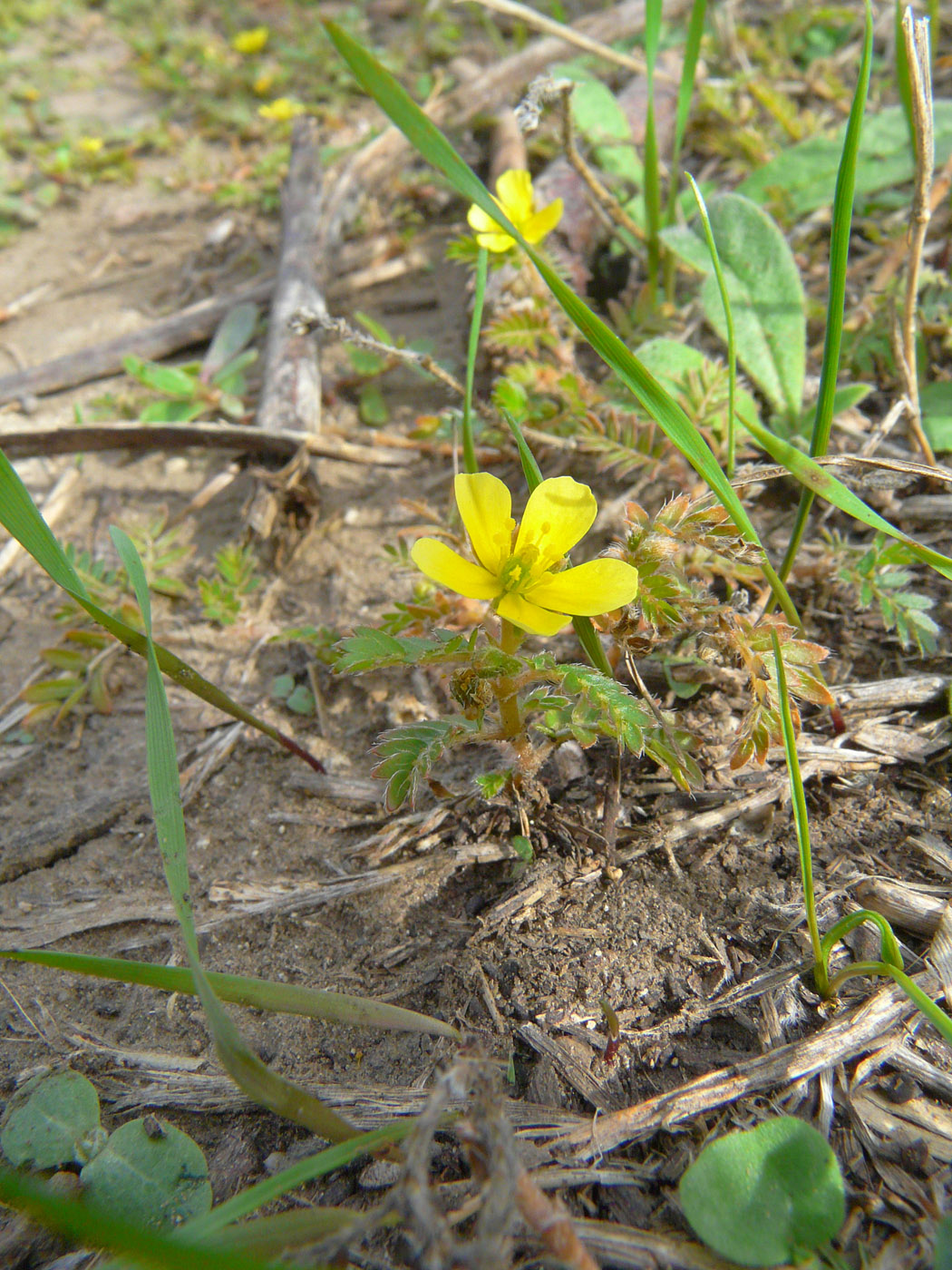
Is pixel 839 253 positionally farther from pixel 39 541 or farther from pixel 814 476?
pixel 39 541

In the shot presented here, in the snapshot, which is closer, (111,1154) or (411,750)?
(111,1154)

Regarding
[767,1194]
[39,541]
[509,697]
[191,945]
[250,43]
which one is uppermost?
[250,43]

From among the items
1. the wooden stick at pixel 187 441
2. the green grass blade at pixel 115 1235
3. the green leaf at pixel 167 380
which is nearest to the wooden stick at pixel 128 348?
the green leaf at pixel 167 380

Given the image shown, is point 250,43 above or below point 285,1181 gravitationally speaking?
above

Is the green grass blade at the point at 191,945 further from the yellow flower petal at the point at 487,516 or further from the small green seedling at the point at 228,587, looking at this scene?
the small green seedling at the point at 228,587

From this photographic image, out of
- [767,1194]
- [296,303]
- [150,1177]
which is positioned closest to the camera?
[767,1194]

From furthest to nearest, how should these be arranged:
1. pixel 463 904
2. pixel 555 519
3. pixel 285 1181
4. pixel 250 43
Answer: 1. pixel 250 43
2. pixel 463 904
3. pixel 555 519
4. pixel 285 1181

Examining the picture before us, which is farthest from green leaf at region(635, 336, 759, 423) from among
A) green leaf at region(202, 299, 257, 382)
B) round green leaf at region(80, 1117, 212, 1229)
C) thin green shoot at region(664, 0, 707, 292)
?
round green leaf at region(80, 1117, 212, 1229)

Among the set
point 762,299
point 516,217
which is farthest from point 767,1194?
point 516,217
